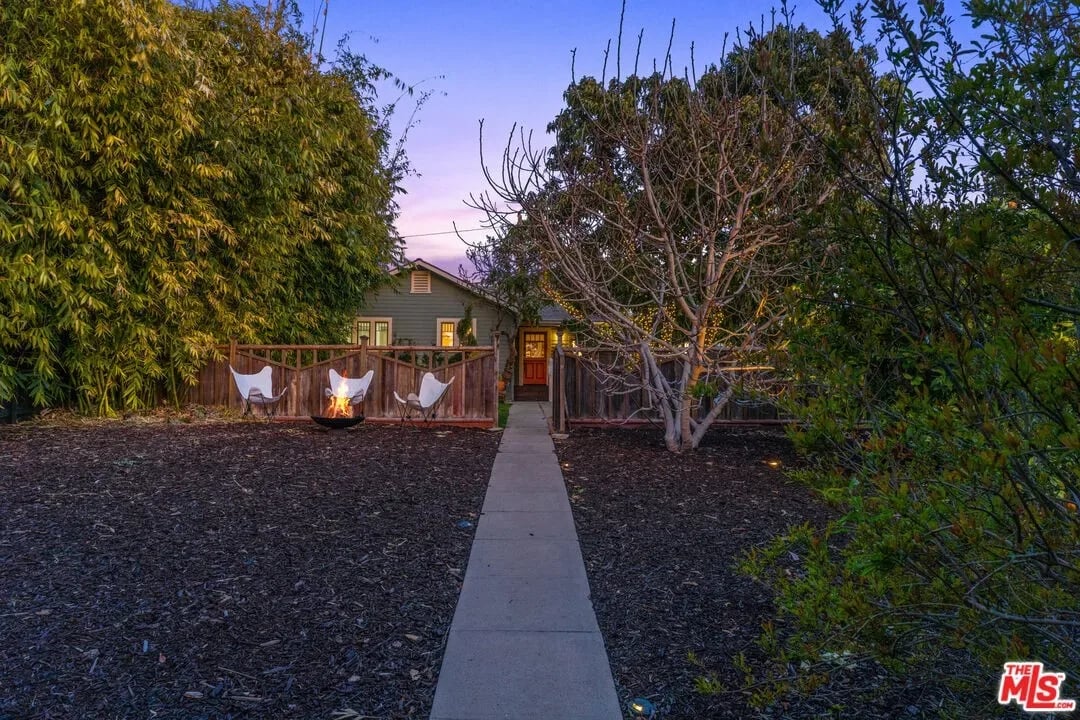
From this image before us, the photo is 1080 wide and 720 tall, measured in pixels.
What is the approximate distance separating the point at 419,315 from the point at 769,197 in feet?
46.2

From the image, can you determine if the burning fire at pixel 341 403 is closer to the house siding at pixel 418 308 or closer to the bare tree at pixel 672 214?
the bare tree at pixel 672 214

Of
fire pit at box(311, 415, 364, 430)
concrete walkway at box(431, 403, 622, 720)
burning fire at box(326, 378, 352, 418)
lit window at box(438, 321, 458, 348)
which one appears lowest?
concrete walkway at box(431, 403, 622, 720)

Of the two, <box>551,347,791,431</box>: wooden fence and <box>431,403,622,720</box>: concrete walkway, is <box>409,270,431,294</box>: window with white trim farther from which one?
<box>431,403,622,720</box>: concrete walkway

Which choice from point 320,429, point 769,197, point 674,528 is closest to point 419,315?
point 320,429

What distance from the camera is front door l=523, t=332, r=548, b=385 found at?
20703 mm

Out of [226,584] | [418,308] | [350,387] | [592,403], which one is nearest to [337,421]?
[350,387]

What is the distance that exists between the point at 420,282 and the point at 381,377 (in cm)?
868

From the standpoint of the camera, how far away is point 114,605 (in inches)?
130

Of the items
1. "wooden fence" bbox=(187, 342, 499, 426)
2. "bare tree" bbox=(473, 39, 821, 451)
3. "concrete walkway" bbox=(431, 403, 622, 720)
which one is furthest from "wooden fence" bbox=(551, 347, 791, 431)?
"concrete walkway" bbox=(431, 403, 622, 720)

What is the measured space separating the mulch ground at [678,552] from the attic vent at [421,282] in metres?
11.9

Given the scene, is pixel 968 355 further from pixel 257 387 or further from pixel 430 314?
pixel 430 314

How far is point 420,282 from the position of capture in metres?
19.0

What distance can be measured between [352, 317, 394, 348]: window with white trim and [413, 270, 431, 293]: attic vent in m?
1.22

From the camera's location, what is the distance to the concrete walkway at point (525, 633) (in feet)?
8.09
